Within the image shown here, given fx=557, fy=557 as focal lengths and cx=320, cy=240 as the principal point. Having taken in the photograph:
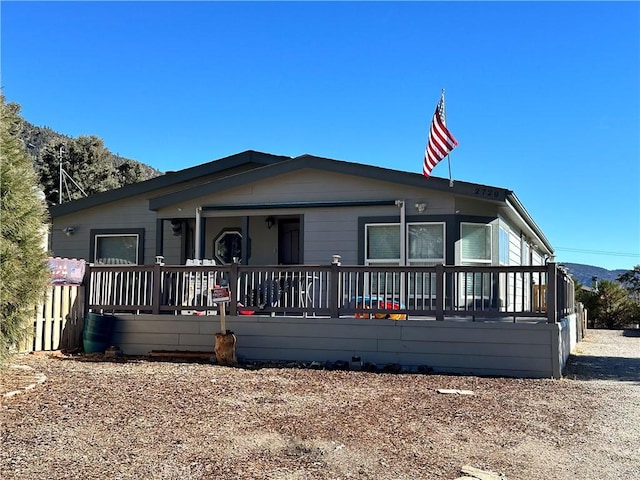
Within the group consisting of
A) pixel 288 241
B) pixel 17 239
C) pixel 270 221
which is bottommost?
pixel 17 239

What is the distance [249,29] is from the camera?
11930mm

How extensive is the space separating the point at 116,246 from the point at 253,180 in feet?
13.8

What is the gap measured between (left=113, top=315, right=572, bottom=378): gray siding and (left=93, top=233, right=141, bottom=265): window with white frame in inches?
166

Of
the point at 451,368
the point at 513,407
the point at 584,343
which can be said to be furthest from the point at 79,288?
the point at 584,343

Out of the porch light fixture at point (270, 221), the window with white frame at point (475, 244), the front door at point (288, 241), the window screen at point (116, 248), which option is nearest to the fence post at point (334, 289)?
the window with white frame at point (475, 244)

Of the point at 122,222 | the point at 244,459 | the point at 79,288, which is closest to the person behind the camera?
the point at 244,459

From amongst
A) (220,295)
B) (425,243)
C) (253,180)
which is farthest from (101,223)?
(425,243)

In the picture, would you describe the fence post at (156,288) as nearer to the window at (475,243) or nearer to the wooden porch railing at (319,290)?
the wooden porch railing at (319,290)

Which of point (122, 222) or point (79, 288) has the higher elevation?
point (122, 222)

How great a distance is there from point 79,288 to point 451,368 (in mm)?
5851

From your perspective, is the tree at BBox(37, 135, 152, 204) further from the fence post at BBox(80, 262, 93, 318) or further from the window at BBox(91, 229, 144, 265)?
the fence post at BBox(80, 262, 93, 318)

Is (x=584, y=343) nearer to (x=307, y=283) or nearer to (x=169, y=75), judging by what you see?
(x=307, y=283)

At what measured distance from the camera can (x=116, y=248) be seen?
1291 centimetres

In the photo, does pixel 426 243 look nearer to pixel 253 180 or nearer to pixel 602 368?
pixel 602 368
